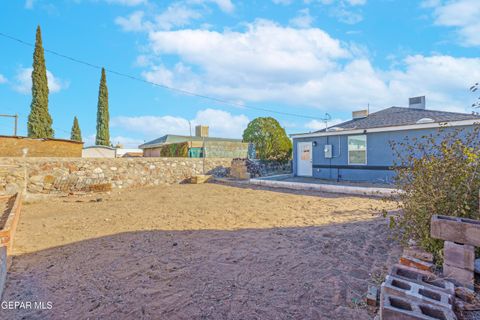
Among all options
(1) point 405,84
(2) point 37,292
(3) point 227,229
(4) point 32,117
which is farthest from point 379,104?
(4) point 32,117

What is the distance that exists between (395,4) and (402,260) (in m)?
7.52

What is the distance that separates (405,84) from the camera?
1424 cm

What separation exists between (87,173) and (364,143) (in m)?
11.6

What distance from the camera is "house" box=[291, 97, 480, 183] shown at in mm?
9742

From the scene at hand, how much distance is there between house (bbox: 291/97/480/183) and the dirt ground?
5.22 m

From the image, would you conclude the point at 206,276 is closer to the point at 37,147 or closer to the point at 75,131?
the point at 37,147

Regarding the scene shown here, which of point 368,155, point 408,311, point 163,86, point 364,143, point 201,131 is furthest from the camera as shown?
point 201,131

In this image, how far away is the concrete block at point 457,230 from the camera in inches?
83.9

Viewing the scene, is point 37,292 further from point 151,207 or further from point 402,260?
point 151,207

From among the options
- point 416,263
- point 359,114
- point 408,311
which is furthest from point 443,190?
point 359,114

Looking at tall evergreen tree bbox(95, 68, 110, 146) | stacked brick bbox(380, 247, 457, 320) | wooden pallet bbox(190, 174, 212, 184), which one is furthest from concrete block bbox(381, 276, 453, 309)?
tall evergreen tree bbox(95, 68, 110, 146)

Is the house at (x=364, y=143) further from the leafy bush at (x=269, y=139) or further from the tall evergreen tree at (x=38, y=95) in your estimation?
the tall evergreen tree at (x=38, y=95)

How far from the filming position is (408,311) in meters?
1.62

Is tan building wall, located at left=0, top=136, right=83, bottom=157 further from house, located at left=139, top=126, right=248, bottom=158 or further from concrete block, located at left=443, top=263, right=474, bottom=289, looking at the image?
concrete block, located at left=443, top=263, right=474, bottom=289
